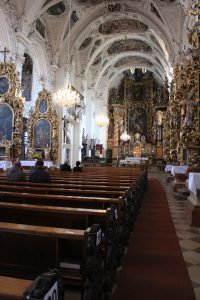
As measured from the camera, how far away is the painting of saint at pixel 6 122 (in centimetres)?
1225

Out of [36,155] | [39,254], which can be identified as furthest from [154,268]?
[36,155]

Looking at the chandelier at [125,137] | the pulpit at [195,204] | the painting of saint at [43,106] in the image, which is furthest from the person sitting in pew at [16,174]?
the chandelier at [125,137]

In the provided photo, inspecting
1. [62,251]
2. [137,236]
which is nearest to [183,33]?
[137,236]

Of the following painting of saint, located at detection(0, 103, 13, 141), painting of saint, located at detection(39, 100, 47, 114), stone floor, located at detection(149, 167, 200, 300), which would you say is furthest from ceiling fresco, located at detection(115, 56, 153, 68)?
stone floor, located at detection(149, 167, 200, 300)

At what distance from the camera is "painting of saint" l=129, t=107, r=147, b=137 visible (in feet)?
99.9

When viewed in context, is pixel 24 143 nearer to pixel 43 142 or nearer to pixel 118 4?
pixel 43 142

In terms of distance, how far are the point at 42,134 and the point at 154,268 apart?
42.0 feet

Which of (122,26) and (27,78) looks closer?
(27,78)

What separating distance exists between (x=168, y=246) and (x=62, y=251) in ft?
6.33

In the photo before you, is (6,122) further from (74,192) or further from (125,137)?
(125,137)

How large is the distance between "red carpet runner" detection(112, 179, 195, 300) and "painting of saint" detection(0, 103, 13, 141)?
8762 millimetres

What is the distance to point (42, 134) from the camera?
50.0 ft

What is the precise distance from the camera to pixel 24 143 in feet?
55.7

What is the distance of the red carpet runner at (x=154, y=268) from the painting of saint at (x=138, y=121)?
25.9 m
